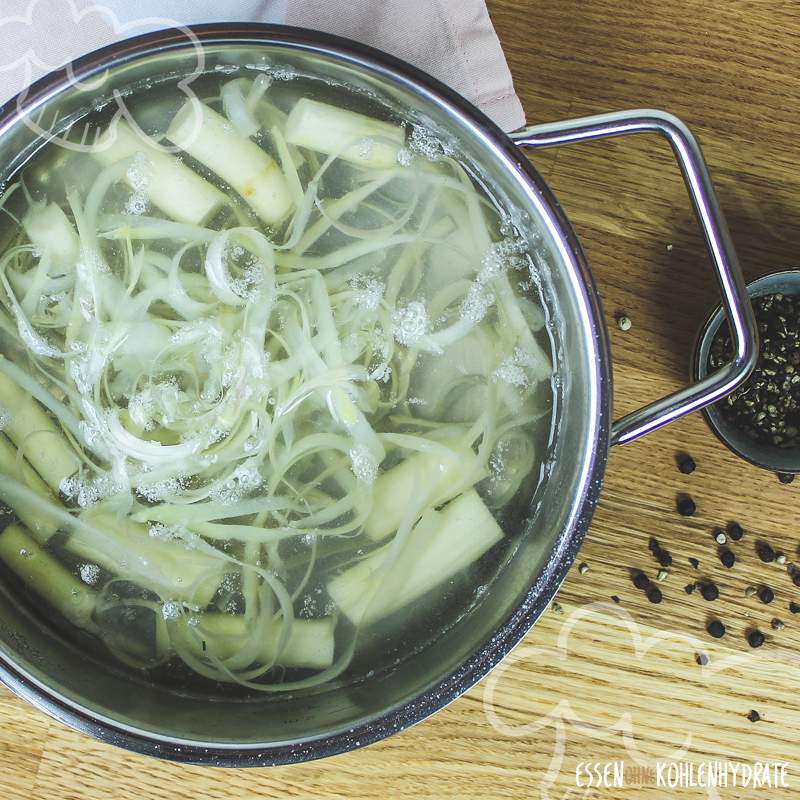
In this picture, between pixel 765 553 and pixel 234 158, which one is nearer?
pixel 234 158

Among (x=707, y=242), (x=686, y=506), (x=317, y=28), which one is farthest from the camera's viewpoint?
(x=686, y=506)

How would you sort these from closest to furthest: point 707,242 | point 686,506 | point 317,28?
point 707,242
point 317,28
point 686,506

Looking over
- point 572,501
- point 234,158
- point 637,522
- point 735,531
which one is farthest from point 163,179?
point 735,531

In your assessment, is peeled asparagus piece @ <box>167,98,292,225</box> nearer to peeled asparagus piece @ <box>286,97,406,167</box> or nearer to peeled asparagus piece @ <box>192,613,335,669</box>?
peeled asparagus piece @ <box>286,97,406,167</box>

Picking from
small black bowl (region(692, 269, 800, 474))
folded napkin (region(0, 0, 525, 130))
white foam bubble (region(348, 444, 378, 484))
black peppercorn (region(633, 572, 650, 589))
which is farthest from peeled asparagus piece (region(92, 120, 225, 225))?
black peppercorn (region(633, 572, 650, 589))

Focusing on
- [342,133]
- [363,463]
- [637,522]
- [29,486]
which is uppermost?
[342,133]

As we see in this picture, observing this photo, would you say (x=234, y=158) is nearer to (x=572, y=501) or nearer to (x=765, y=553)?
(x=572, y=501)
